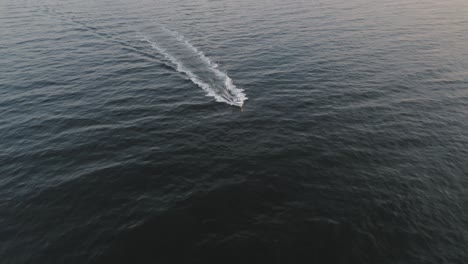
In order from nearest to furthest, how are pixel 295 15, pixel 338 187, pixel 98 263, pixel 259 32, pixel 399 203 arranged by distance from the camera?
pixel 98 263, pixel 399 203, pixel 338 187, pixel 259 32, pixel 295 15

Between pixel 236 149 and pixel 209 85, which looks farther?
pixel 209 85

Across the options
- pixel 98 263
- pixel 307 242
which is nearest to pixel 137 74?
pixel 98 263

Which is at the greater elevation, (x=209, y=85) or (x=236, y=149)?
(x=209, y=85)

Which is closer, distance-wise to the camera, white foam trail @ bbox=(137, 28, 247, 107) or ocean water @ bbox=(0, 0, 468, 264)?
ocean water @ bbox=(0, 0, 468, 264)

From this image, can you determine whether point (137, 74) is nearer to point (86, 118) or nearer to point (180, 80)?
point (180, 80)
